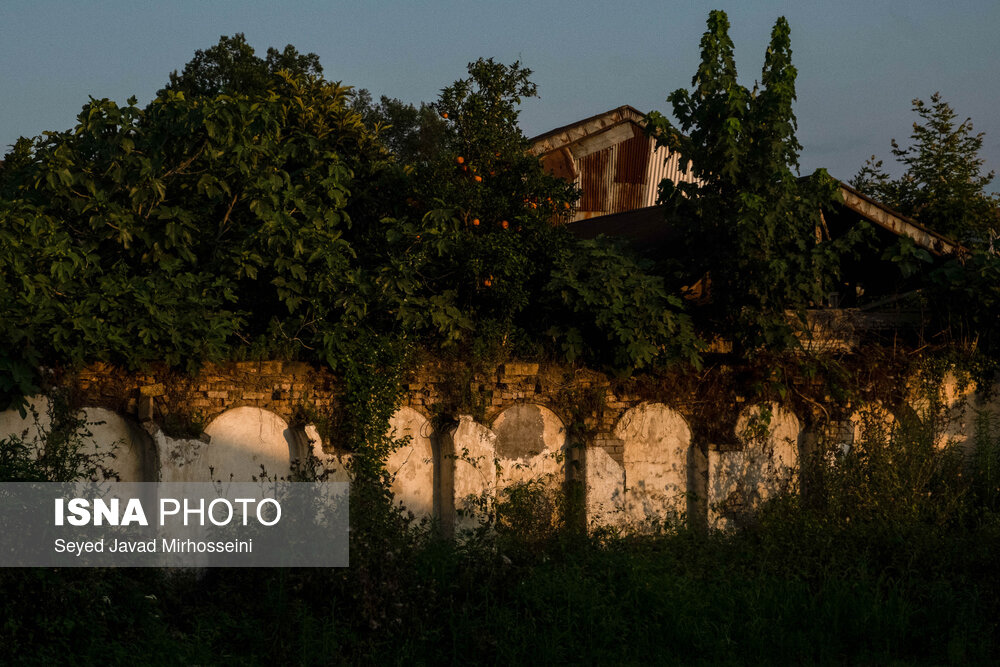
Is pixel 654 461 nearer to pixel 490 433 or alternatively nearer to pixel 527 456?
pixel 527 456

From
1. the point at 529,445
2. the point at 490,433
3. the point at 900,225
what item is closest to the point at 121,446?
the point at 490,433

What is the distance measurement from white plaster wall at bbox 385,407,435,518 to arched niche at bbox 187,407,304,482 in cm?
95

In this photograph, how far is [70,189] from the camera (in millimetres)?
8797

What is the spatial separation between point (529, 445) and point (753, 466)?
278cm

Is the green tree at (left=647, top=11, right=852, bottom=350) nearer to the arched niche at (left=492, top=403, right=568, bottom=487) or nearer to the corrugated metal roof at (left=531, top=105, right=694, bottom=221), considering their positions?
the arched niche at (left=492, top=403, right=568, bottom=487)

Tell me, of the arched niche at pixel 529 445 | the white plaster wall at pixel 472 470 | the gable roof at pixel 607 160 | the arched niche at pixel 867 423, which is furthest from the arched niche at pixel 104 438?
the gable roof at pixel 607 160

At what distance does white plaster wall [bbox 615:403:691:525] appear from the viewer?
10.2 metres

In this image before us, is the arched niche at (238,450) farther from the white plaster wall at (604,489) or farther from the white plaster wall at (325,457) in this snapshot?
the white plaster wall at (604,489)

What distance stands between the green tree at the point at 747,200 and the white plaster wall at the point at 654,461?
4.00 feet

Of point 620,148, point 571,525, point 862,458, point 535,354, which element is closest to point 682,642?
point 571,525

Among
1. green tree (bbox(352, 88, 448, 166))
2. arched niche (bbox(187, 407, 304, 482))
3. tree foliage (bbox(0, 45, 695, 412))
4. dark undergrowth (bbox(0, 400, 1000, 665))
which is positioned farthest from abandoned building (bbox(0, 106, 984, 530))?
green tree (bbox(352, 88, 448, 166))

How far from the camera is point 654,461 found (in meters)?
10.4

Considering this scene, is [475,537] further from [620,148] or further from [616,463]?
[620,148]

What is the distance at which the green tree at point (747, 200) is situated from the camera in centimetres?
1012
